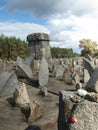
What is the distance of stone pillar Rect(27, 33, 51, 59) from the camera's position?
16.1 meters

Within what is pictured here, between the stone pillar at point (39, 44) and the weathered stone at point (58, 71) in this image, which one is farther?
the stone pillar at point (39, 44)

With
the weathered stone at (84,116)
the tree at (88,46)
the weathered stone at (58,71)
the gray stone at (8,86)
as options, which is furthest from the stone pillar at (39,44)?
the tree at (88,46)

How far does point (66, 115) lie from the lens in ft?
13.4

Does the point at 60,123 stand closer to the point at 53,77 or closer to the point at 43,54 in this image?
the point at 53,77

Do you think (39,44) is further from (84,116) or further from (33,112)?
(84,116)

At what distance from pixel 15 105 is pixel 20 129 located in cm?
129

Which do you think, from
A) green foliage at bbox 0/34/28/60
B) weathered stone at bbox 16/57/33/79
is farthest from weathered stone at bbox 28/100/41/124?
green foliage at bbox 0/34/28/60

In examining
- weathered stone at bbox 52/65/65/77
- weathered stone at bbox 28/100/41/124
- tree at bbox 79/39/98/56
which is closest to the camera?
weathered stone at bbox 28/100/41/124

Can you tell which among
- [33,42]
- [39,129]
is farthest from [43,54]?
[39,129]

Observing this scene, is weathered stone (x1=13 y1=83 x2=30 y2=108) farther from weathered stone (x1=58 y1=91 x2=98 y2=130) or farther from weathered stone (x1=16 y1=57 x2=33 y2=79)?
weathered stone (x1=58 y1=91 x2=98 y2=130)

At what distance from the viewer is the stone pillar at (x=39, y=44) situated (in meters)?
16.1

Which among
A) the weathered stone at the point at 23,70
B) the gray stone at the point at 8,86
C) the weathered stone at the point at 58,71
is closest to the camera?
the gray stone at the point at 8,86

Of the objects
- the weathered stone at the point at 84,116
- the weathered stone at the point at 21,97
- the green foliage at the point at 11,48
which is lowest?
the weathered stone at the point at 21,97

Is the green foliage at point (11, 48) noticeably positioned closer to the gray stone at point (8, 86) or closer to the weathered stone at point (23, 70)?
the weathered stone at point (23, 70)
